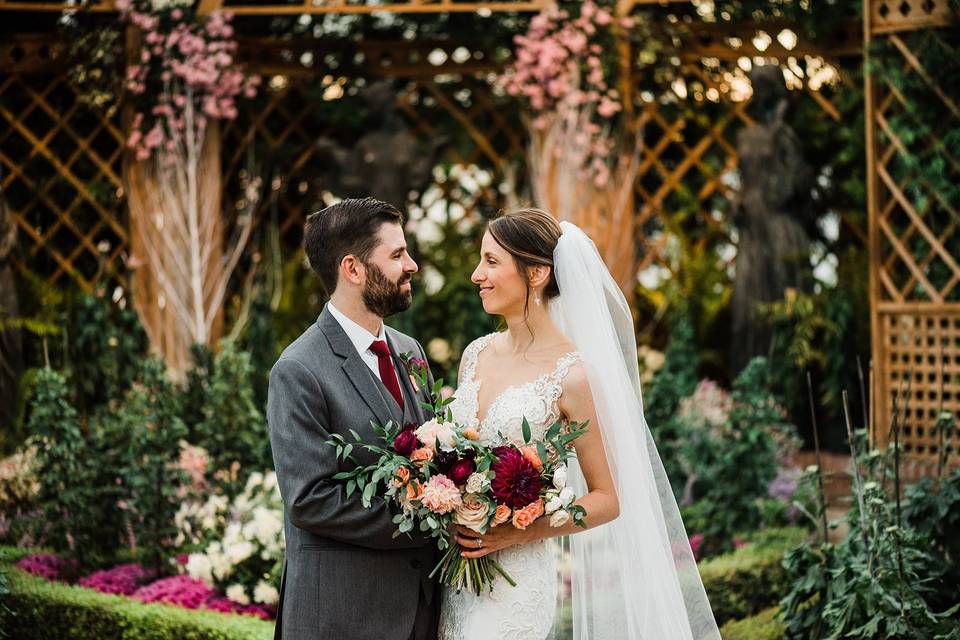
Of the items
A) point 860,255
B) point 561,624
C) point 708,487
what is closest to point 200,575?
point 561,624

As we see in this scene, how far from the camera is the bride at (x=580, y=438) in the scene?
276 cm

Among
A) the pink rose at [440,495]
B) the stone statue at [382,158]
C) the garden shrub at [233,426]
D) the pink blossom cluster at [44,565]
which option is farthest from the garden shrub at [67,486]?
the stone statue at [382,158]

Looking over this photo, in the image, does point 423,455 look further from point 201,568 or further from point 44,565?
point 44,565

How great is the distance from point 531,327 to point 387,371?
0.43 meters

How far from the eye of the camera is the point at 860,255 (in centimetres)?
850

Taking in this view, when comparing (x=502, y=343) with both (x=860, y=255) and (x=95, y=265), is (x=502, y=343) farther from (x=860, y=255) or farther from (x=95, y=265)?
(x=95, y=265)

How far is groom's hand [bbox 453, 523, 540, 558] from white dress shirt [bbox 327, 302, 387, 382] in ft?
1.51

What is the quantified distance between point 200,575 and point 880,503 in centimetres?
275

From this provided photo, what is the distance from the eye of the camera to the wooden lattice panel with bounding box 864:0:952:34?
6824mm

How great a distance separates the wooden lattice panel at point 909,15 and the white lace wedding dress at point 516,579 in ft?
17.1

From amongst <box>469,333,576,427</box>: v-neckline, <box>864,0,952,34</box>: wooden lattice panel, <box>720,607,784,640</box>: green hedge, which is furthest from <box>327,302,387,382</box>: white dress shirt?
<box>864,0,952,34</box>: wooden lattice panel

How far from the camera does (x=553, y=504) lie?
2539 mm

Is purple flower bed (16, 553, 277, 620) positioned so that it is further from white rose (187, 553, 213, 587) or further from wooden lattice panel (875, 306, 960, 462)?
wooden lattice panel (875, 306, 960, 462)

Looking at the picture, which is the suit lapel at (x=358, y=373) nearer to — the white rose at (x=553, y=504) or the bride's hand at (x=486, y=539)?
the bride's hand at (x=486, y=539)
